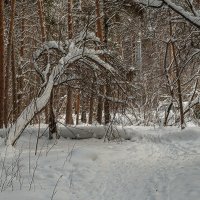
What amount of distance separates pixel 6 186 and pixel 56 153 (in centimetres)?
261

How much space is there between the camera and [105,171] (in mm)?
7953

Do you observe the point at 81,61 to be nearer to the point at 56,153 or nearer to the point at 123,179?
the point at 56,153

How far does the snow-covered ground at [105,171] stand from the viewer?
6.39m

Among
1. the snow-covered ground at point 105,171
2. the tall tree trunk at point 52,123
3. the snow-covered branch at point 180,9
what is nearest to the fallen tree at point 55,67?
the snow-covered ground at point 105,171

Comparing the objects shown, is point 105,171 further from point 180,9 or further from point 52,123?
point 52,123

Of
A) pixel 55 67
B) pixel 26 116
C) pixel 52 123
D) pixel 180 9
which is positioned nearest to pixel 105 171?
pixel 26 116

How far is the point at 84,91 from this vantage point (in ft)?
36.5

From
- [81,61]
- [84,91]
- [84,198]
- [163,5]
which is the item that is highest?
[163,5]

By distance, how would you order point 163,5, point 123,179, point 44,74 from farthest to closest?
point 44,74 → point 163,5 → point 123,179

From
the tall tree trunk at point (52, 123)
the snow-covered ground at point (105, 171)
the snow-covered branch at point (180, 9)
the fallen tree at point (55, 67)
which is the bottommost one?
the snow-covered ground at point (105, 171)

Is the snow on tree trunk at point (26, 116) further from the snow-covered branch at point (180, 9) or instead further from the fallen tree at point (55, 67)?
the snow-covered branch at point (180, 9)

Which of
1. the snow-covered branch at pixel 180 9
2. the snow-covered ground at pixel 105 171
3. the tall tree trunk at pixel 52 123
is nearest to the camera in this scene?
the snow-covered ground at pixel 105 171

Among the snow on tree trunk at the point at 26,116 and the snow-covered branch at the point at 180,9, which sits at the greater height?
the snow-covered branch at the point at 180,9

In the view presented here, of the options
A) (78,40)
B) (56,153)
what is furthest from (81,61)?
(56,153)
